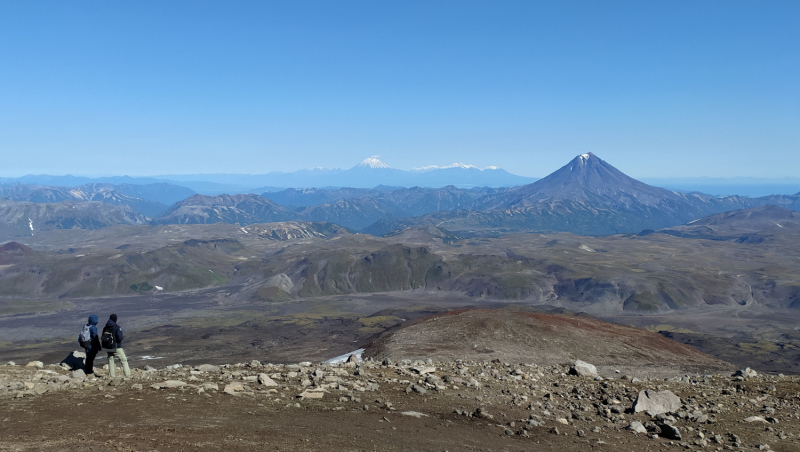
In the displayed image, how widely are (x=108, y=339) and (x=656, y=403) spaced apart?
20639 mm

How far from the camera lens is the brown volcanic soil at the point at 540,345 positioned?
39500 mm

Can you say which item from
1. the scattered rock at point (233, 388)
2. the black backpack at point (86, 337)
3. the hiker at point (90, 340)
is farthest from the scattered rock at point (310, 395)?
the black backpack at point (86, 337)

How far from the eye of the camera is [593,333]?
164ft

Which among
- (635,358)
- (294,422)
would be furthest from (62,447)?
(635,358)

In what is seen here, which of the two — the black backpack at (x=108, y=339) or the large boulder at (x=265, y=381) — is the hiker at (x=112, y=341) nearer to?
the black backpack at (x=108, y=339)

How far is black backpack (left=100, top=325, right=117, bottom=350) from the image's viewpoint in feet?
62.3

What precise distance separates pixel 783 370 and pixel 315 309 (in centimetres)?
13988

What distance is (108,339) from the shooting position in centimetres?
1905

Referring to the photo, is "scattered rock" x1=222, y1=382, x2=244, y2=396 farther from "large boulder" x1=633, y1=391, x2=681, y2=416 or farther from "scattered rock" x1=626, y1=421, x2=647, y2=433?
"large boulder" x1=633, y1=391, x2=681, y2=416

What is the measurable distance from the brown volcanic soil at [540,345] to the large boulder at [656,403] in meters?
16.0

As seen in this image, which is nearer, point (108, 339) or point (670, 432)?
point (670, 432)

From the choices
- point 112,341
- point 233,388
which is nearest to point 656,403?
point 233,388

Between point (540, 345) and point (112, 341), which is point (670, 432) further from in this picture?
point (540, 345)

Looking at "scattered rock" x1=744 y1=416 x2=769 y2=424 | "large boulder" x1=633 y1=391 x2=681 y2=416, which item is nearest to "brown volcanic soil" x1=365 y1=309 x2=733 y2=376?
"large boulder" x1=633 y1=391 x2=681 y2=416
